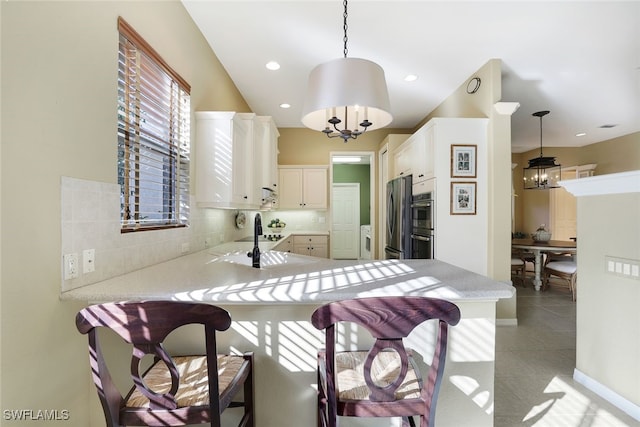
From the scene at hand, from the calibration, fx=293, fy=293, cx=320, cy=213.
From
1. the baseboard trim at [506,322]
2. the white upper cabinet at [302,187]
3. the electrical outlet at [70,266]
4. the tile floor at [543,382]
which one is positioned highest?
the white upper cabinet at [302,187]

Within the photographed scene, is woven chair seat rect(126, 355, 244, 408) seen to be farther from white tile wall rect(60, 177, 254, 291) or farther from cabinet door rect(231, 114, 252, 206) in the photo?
cabinet door rect(231, 114, 252, 206)

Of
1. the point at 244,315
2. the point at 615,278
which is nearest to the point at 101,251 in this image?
the point at 244,315

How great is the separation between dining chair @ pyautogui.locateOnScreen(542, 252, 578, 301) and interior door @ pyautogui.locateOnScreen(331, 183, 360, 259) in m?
4.25

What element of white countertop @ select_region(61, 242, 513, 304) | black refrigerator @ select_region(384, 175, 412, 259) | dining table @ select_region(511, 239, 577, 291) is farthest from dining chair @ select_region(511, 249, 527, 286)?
white countertop @ select_region(61, 242, 513, 304)

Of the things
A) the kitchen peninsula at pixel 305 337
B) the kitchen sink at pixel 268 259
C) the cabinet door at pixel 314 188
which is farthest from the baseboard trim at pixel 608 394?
the cabinet door at pixel 314 188

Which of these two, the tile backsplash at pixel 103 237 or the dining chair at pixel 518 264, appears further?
the dining chair at pixel 518 264

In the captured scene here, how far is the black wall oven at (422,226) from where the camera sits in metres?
3.41

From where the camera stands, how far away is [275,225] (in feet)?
16.7

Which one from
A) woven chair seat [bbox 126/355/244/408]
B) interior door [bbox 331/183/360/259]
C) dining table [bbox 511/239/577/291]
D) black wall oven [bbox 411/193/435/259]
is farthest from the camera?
interior door [bbox 331/183/360/259]

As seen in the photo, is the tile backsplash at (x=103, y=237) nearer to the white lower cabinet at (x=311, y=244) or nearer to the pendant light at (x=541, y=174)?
the white lower cabinet at (x=311, y=244)

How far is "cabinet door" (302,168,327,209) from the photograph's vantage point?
536 centimetres

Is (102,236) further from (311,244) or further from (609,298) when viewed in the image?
(311,244)

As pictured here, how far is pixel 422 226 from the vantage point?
3621mm

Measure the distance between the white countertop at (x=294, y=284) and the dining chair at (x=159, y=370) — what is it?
11.3 inches
